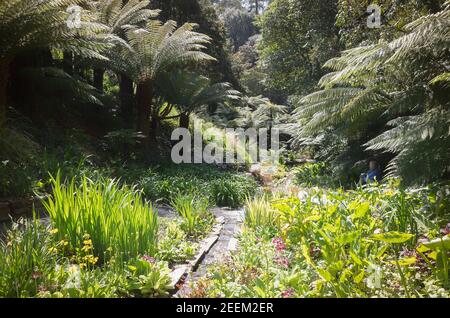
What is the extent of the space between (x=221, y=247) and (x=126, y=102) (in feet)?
17.9

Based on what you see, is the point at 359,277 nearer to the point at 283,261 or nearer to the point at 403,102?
the point at 283,261

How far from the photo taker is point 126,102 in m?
7.90

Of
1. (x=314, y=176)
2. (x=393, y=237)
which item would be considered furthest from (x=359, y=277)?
(x=314, y=176)

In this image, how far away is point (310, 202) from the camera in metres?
2.67

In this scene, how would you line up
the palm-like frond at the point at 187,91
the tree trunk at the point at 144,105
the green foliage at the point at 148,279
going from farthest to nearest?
1. the palm-like frond at the point at 187,91
2. the tree trunk at the point at 144,105
3. the green foliage at the point at 148,279

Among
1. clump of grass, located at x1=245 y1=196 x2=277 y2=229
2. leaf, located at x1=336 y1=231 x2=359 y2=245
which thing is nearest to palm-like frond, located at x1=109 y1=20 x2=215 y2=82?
clump of grass, located at x1=245 y1=196 x2=277 y2=229

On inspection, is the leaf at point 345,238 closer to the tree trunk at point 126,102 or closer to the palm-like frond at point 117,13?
the palm-like frond at point 117,13

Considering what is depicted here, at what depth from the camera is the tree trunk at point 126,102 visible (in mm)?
7699

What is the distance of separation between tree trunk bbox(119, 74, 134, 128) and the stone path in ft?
11.6

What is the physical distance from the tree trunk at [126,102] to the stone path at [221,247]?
353cm

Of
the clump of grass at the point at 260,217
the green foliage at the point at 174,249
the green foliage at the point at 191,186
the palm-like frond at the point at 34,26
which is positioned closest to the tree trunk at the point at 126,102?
the green foliage at the point at 191,186
